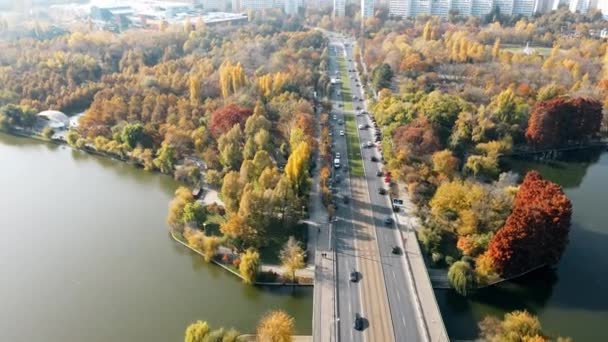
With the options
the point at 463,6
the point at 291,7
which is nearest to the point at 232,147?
the point at 291,7

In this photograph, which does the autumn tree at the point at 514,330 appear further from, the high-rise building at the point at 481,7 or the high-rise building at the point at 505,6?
the high-rise building at the point at 505,6

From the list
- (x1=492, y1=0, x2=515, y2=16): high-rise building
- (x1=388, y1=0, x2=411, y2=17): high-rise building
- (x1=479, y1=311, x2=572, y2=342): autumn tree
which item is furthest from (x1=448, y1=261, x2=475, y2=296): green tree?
(x1=492, y1=0, x2=515, y2=16): high-rise building

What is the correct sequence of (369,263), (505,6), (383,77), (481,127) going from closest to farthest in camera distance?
(369,263)
(481,127)
(383,77)
(505,6)

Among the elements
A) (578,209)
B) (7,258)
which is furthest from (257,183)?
(578,209)

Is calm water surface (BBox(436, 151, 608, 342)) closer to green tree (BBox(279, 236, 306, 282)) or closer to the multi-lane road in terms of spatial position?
the multi-lane road

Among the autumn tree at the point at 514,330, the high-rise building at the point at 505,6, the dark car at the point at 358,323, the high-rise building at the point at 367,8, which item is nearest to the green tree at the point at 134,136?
the dark car at the point at 358,323

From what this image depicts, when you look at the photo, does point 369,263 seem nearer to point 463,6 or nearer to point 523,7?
point 463,6
